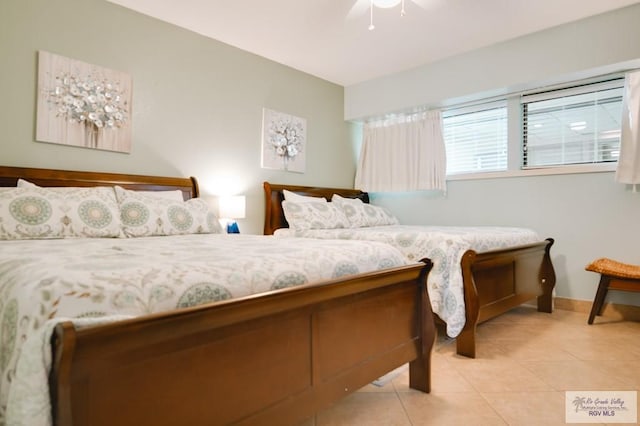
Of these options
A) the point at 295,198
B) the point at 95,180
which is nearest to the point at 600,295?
the point at 295,198


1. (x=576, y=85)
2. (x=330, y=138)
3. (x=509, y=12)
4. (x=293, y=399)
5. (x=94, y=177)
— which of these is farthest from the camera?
(x=330, y=138)

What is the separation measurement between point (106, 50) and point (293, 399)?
2827mm

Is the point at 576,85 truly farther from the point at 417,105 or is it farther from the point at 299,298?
the point at 299,298

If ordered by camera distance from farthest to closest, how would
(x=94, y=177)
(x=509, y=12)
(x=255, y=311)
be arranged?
(x=509, y=12), (x=94, y=177), (x=255, y=311)

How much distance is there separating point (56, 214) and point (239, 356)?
5.26ft

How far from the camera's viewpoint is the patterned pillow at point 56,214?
6.52 ft

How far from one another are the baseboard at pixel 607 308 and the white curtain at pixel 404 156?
59.0 inches

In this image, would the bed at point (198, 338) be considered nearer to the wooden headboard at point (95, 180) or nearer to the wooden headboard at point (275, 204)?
the wooden headboard at point (95, 180)

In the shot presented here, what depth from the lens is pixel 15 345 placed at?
884mm

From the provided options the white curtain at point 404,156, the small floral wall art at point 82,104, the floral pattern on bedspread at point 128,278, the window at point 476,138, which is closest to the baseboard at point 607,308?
the window at point 476,138

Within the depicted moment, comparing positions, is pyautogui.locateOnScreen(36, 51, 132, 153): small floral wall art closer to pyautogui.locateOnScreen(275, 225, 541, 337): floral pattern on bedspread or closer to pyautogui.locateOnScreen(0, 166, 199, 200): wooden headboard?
pyautogui.locateOnScreen(0, 166, 199, 200): wooden headboard

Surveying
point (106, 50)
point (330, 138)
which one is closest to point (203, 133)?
point (106, 50)

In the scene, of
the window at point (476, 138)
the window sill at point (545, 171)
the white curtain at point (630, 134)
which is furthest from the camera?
the window at point (476, 138)

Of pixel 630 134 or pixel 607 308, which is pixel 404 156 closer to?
pixel 630 134
